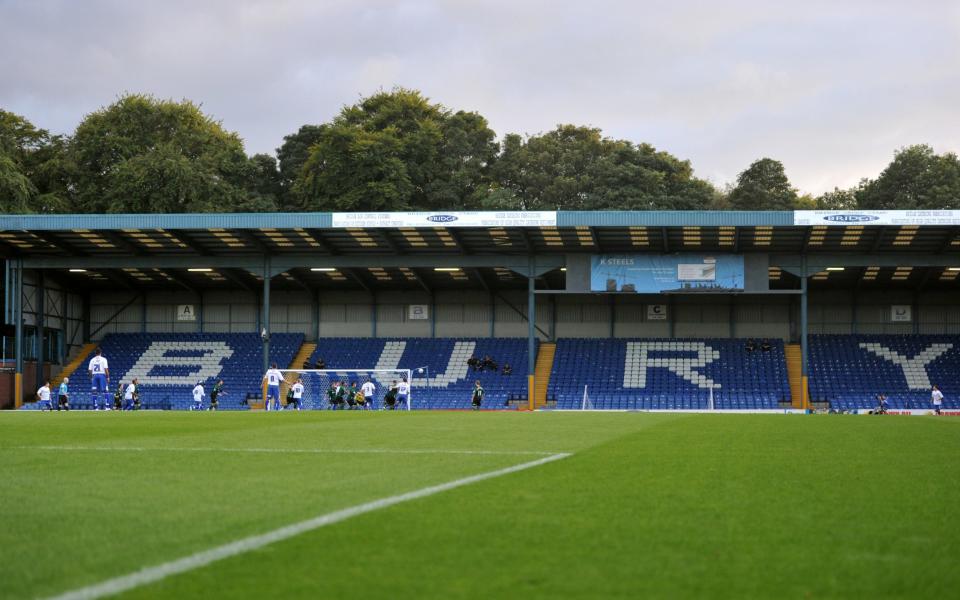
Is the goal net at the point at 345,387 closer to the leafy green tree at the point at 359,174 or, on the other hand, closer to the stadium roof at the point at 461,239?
the stadium roof at the point at 461,239

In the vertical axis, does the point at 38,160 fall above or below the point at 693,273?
above

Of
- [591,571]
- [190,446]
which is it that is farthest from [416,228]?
[591,571]

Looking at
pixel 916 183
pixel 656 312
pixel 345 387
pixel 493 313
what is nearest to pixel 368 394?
pixel 345 387

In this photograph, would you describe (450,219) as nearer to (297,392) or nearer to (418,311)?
(297,392)

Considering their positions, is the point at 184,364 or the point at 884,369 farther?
the point at 184,364

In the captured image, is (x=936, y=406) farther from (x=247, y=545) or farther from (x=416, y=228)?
(x=247, y=545)

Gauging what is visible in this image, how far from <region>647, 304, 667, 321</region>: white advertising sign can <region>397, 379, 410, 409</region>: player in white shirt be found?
15439 mm

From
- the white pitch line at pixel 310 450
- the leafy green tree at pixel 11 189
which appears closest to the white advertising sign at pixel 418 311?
the leafy green tree at pixel 11 189

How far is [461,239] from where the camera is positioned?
50188mm

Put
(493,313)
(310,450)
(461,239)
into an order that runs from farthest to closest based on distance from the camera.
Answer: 1. (493,313)
2. (461,239)
3. (310,450)

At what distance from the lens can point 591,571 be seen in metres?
5.04

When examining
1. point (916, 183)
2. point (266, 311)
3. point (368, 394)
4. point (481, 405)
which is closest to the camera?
point (368, 394)

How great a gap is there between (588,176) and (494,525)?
223ft

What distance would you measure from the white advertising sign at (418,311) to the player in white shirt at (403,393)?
33.1 ft
